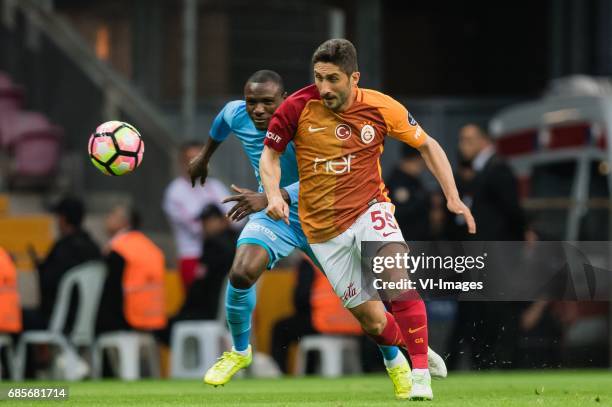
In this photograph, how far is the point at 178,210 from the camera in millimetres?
16234

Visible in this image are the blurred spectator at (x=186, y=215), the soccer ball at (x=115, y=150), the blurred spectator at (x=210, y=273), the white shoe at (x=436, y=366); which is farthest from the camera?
Answer: the blurred spectator at (x=186, y=215)

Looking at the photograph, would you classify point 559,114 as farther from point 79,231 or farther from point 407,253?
point 407,253

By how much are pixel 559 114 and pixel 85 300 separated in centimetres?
565

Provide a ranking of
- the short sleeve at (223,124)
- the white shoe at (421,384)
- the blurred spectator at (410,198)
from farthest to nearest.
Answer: the blurred spectator at (410,198) → the short sleeve at (223,124) → the white shoe at (421,384)

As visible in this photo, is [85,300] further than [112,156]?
Yes

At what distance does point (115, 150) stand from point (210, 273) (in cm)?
450

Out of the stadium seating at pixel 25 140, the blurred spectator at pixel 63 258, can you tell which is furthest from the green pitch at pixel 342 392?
the stadium seating at pixel 25 140

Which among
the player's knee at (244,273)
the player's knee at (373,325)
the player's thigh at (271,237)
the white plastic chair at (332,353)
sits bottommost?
the white plastic chair at (332,353)

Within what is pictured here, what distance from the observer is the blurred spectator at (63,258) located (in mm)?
15039

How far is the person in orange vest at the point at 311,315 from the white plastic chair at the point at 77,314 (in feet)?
5.64

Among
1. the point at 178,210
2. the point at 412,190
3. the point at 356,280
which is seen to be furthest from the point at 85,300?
the point at 356,280

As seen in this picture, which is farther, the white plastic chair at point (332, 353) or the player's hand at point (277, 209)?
the white plastic chair at point (332, 353)

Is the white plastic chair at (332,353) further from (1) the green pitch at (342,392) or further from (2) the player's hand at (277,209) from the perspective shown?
(2) the player's hand at (277,209)

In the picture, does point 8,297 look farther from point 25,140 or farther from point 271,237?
point 271,237
